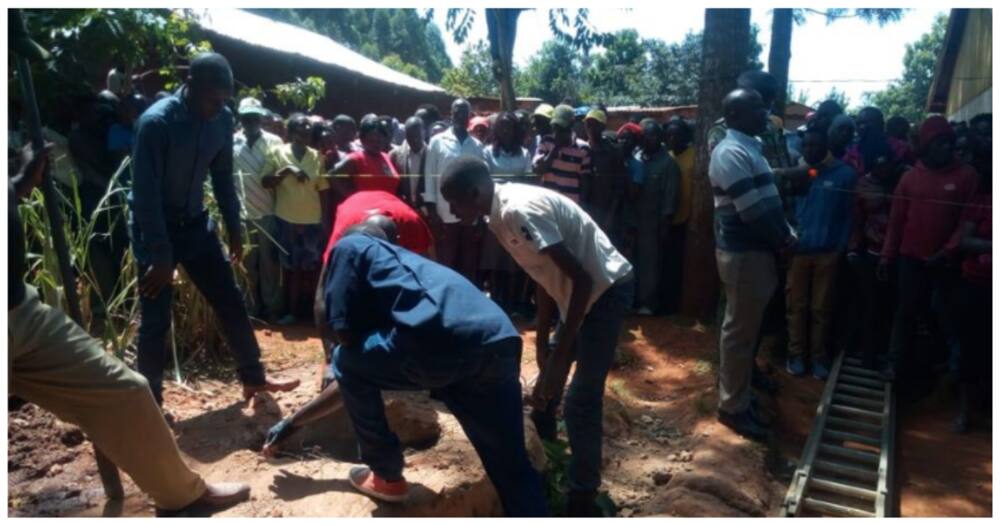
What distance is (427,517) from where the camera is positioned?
10.7ft

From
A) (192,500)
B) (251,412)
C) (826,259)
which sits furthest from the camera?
(826,259)

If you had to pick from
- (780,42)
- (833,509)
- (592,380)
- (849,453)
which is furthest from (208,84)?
(780,42)

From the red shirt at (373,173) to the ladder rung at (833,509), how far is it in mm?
3860

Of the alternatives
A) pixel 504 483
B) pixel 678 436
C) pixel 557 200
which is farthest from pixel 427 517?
pixel 678 436

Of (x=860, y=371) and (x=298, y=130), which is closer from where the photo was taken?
(x=860, y=371)

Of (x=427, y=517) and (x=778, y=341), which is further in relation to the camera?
(x=778, y=341)

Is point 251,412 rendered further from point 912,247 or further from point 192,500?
point 912,247

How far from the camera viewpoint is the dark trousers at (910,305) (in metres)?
5.32

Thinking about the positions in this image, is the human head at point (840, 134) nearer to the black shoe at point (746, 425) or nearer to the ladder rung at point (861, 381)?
the ladder rung at point (861, 381)

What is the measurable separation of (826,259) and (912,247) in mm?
604

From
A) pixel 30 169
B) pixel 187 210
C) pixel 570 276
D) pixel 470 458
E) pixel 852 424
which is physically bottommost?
pixel 852 424

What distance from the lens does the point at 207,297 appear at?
13.7 feet

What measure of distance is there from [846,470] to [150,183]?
355 centimetres

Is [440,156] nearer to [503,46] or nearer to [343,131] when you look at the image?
[343,131]
